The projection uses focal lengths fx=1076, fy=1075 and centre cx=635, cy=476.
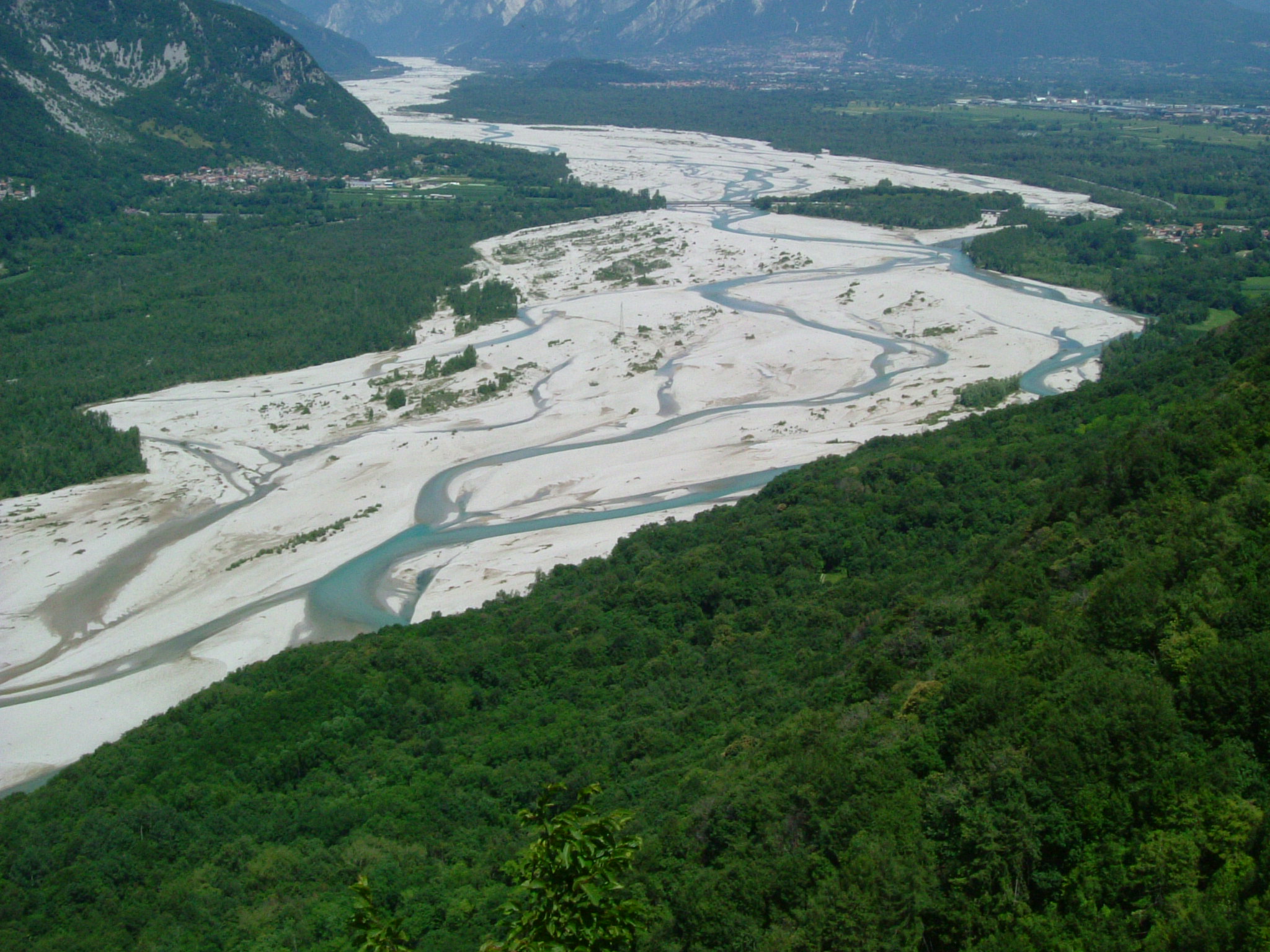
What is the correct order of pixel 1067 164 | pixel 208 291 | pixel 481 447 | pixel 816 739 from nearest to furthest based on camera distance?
1. pixel 816 739
2. pixel 481 447
3. pixel 208 291
4. pixel 1067 164

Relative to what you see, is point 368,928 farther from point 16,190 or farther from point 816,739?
point 16,190

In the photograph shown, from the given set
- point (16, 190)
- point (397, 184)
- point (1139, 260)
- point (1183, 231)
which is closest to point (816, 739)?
point (1139, 260)

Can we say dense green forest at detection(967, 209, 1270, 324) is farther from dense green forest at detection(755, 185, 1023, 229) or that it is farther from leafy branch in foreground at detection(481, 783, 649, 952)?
leafy branch in foreground at detection(481, 783, 649, 952)

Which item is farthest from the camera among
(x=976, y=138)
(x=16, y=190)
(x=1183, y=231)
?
(x=976, y=138)

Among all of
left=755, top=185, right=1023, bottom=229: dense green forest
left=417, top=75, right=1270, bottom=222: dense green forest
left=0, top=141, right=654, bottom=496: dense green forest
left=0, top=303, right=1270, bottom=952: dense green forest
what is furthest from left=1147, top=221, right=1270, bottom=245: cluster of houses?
left=0, top=303, right=1270, bottom=952: dense green forest

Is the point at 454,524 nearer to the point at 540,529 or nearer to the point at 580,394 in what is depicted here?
the point at 540,529

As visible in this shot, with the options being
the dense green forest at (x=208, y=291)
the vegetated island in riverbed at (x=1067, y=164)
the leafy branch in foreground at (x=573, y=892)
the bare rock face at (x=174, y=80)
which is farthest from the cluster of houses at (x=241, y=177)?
the leafy branch in foreground at (x=573, y=892)

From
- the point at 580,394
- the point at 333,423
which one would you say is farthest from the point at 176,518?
the point at 580,394
